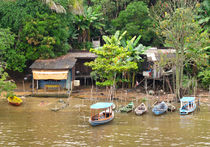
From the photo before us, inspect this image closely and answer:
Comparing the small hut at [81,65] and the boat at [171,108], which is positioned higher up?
the small hut at [81,65]

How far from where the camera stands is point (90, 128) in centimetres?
2333

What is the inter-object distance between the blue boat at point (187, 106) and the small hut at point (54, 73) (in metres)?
10.6

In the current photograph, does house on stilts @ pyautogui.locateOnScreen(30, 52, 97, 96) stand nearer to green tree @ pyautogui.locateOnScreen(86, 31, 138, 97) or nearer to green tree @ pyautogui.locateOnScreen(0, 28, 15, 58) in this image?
green tree @ pyautogui.locateOnScreen(0, 28, 15, 58)

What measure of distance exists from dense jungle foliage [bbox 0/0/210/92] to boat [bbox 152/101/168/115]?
448 cm

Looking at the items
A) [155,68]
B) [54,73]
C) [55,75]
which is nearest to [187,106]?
[155,68]

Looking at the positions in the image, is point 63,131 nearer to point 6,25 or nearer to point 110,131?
point 110,131

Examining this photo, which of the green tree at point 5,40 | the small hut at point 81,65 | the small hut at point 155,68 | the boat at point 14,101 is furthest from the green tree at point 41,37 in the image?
the small hut at point 155,68

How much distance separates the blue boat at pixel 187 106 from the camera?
2686 centimetres

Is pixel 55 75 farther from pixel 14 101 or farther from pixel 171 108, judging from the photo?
pixel 171 108

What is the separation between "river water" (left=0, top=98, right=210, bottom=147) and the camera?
67.3 feet

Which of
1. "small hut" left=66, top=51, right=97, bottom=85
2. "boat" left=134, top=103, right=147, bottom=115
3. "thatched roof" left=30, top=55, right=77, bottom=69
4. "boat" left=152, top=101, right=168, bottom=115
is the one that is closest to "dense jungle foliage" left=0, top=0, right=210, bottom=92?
"thatched roof" left=30, top=55, right=77, bottom=69

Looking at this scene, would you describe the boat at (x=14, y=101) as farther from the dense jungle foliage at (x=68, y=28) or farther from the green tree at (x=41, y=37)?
the green tree at (x=41, y=37)

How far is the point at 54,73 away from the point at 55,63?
4.54 ft

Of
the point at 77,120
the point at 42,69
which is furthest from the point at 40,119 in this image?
the point at 42,69
